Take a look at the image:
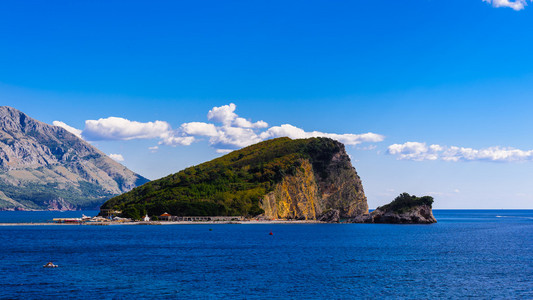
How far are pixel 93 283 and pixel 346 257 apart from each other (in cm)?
5385

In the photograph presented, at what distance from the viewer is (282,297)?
62.0m

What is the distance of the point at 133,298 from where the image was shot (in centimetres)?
5928

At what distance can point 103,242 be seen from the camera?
13175cm

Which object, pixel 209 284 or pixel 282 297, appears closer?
pixel 282 297

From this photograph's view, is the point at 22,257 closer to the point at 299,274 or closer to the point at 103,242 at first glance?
the point at 103,242

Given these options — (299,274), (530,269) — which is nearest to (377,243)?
(530,269)

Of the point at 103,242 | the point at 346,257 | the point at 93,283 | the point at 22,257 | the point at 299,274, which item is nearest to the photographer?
the point at 93,283

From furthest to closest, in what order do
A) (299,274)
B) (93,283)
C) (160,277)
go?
1. (299,274)
2. (160,277)
3. (93,283)

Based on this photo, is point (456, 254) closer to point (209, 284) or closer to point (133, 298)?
point (209, 284)

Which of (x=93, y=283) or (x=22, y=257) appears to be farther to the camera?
(x=22, y=257)

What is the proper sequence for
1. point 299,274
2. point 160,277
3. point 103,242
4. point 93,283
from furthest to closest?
point 103,242
point 299,274
point 160,277
point 93,283

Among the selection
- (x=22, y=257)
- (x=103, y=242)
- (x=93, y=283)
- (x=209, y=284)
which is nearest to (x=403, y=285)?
(x=209, y=284)

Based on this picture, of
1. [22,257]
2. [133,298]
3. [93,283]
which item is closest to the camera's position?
[133,298]

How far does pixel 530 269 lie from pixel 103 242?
320 feet
